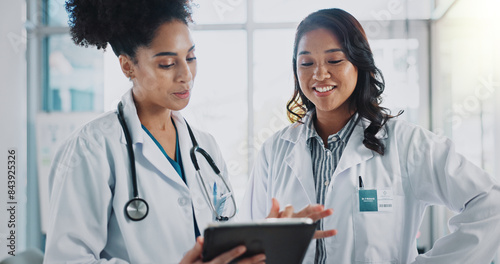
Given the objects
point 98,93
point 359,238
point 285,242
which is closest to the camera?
point 285,242

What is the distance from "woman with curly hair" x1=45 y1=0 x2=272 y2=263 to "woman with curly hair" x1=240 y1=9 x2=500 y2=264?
0.35 metres

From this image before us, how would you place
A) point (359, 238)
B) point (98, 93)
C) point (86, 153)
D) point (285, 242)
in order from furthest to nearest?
1. point (98, 93)
2. point (359, 238)
3. point (86, 153)
4. point (285, 242)

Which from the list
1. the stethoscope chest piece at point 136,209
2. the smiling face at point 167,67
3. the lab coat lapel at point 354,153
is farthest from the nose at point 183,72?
the lab coat lapel at point 354,153

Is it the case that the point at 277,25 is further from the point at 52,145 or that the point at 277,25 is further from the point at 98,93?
the point at 52,145

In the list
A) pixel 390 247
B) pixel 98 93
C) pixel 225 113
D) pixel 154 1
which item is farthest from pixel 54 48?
pixel 390 247

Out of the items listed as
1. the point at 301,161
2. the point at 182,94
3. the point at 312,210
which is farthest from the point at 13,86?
the point at 312,210

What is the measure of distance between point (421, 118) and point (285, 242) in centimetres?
271

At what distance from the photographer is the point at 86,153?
100cm

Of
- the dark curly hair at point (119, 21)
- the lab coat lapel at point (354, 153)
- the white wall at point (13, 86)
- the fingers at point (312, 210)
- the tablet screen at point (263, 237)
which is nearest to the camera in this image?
the tablet screen at point (263, 237)

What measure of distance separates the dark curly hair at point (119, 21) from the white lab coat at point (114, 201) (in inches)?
6.7

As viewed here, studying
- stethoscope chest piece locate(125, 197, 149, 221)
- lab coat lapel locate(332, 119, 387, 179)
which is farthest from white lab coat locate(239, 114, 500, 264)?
stethoscope chest piece locate(125, 197, 149, 221)

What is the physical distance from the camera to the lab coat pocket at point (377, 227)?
125cm

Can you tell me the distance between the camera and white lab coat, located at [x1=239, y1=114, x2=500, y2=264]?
118cm

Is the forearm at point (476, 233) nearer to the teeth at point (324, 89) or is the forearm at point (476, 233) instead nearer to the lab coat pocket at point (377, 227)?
the lab coat pocket at point (377, 227)
